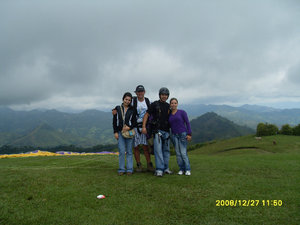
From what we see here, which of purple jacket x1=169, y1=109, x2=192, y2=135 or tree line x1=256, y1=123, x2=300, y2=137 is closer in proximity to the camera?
purple jacket x1=169, y1=109, x2=192, y2=135

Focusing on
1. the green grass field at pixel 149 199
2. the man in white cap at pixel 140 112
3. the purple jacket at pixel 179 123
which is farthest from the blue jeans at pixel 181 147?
the man in white cap at pixel 140 112

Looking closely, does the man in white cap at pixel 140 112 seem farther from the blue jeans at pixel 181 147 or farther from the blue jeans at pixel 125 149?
the blue jeans at pixel 181 147

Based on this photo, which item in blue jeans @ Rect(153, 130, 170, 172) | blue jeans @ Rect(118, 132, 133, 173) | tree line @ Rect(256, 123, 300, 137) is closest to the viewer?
blue jeans @ Rect(153, 130, 170, 172)

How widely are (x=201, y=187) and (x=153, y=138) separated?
262 cm

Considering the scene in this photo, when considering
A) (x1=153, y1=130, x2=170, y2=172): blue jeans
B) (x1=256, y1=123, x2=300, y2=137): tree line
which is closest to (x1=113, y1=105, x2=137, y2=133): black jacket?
(x1=153, y1=130, x2=170, y2=172): blue jeans

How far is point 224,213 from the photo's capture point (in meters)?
3.74

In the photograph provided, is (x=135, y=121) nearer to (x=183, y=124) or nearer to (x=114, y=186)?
(x=183, y=124)

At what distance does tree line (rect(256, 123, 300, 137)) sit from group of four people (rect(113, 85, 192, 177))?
64499 millimetres

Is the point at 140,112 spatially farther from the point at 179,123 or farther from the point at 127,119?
the point at 179,123

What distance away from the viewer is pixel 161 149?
23.1 feet

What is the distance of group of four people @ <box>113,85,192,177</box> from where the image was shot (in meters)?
7.00

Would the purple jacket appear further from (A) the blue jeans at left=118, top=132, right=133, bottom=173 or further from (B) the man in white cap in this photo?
(A) the blue jeans at left=118, top=132, right=133, bottom=173

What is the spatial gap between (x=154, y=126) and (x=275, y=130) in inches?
2595

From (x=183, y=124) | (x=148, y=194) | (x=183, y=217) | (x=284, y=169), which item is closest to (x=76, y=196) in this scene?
(x=148, y=194)
